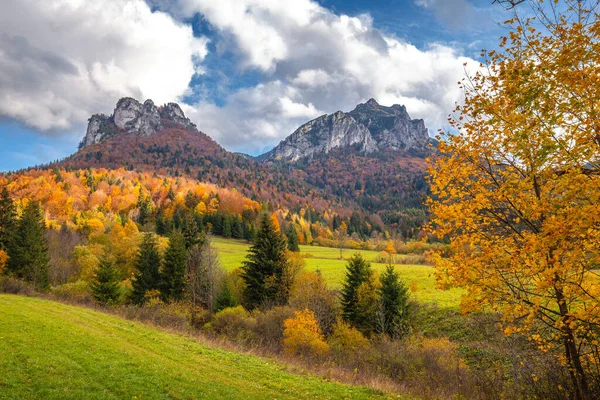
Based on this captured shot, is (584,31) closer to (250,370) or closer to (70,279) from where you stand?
(250,370)

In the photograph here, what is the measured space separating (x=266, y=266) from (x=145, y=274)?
56.5 ft

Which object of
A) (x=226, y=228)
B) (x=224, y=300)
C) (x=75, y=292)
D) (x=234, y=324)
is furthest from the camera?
(x=226, y=228)

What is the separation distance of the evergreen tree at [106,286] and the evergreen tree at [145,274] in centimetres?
338

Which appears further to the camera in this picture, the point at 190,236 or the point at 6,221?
the point at 190,236

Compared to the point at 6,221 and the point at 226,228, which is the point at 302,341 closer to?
the point at 6,221

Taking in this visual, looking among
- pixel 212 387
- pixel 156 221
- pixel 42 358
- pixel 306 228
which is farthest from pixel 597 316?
pixel 306 228

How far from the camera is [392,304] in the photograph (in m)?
32.8

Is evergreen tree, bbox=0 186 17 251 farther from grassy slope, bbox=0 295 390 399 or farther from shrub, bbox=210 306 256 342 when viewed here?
grassy slope, bbox=0 295 390 399

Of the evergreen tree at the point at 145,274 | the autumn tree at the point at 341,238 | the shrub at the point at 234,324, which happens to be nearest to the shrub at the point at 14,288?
the evergreen tree at the point at 145,274

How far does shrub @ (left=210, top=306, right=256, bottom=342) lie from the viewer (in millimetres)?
31422

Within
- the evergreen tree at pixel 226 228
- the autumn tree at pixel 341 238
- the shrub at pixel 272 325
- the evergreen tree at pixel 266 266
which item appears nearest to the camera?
the shrub at pixel 272 325

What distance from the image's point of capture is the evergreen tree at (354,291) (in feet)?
113

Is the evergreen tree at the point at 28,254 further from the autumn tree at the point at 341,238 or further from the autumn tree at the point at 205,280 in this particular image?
the autumn tree at the point at 341,238

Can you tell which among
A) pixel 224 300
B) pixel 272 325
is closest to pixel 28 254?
pixel 224 300
